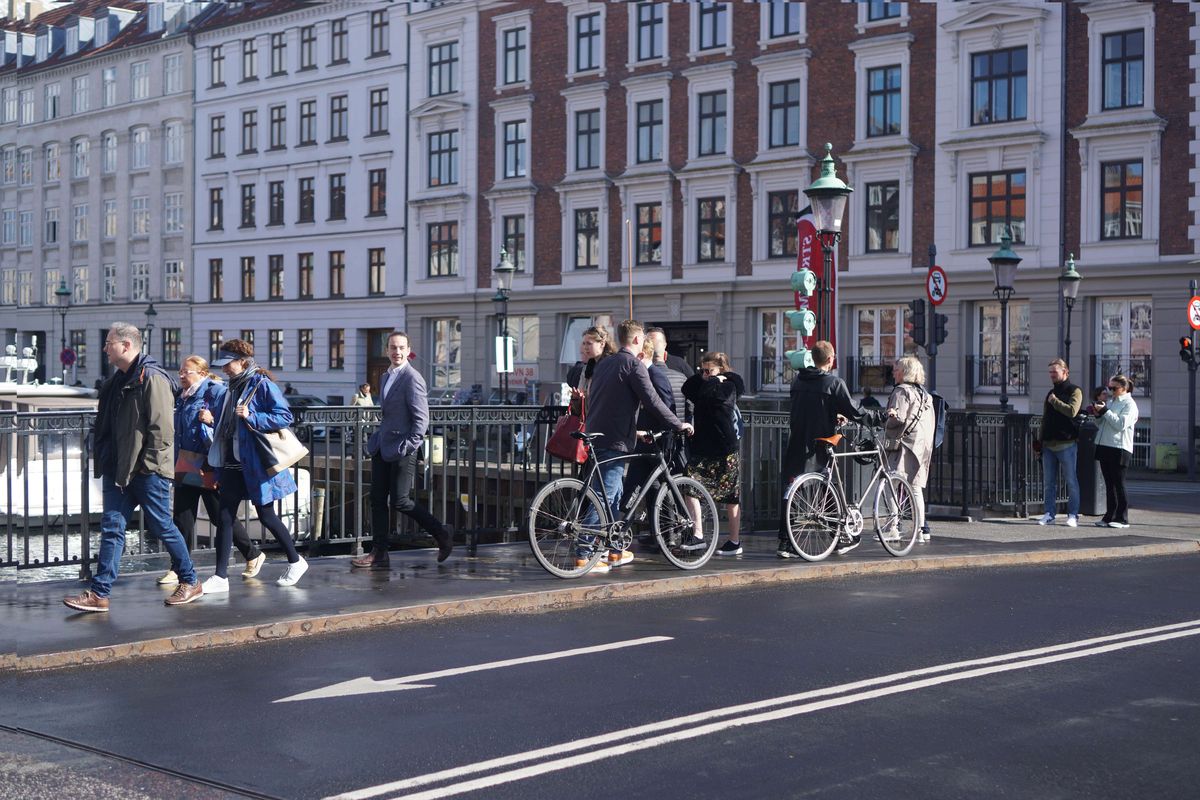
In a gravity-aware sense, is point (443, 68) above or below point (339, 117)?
above

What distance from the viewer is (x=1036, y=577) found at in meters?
12.8

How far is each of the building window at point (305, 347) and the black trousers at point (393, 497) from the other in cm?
4418

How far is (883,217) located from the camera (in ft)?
131

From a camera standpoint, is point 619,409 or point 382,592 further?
point 619,409

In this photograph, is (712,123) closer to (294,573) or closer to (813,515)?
(813,515)

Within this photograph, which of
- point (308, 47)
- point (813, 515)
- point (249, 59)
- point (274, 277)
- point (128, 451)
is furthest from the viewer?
point (249, 59)

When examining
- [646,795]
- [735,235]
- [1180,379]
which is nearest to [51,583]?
[646,795]

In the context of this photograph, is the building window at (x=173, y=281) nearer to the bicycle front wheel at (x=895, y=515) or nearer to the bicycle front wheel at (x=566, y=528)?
the bicycle front wheel at (x=895, y=515)

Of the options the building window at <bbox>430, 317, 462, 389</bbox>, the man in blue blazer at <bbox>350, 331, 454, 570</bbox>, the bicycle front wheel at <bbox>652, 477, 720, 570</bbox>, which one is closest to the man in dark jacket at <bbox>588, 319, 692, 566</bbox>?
the bicycle front wheel at <bbox>652, 477, 720, 570</bbox>

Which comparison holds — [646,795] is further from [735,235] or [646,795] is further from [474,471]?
[735,235]

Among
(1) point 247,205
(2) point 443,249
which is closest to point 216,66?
(1) point 247,205

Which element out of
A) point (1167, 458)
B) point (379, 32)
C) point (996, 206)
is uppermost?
point (379, 32)

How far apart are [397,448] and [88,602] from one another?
111 inches

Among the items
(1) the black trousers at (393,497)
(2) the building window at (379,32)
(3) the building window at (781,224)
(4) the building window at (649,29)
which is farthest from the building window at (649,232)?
(1) the black trousers at (393,497)
